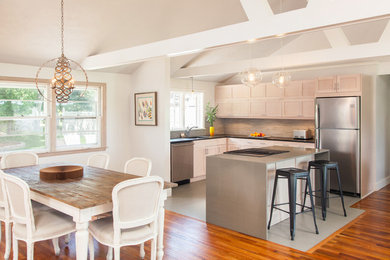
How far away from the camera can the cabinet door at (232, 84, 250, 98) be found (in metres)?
7.65

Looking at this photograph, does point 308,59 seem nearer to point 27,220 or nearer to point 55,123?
point 55,123

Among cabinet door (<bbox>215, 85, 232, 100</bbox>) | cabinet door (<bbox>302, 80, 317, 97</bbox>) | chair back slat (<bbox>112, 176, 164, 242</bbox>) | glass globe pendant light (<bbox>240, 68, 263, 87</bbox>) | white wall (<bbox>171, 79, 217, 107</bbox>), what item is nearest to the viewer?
chair back slat (<bbox>112, 176, 164, 242</bbox>)

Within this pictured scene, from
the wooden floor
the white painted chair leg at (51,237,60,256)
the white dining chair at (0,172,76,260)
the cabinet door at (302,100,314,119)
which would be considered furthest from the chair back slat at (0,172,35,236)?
the cabinet door at (302,100,314,119)

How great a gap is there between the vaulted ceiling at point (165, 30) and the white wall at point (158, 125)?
38cm

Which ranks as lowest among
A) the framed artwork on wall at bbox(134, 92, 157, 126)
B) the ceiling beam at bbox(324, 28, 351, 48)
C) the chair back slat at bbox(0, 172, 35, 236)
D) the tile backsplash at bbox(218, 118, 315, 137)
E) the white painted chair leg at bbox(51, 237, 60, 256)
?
the white painted chair leg at bbox(51, 237, 60, 256)

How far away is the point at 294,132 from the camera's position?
681 centimetres

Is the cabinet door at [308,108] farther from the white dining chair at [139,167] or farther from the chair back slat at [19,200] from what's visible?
the chair back slat at [19,200]

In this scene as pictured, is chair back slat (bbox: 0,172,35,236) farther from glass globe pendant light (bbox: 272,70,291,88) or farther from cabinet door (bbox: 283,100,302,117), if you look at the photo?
cabinet door (bbox: 283,100,302,117)

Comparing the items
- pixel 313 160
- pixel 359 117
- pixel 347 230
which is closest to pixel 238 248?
pixel 347 230

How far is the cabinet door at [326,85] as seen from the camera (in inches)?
229

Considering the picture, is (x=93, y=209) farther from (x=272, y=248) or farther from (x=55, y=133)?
(x=55, y=133)

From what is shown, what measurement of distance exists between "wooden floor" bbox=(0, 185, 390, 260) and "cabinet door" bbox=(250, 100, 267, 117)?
3468 mm

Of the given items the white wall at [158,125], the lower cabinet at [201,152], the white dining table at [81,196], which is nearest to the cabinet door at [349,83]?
the lower cabinet at [201,152]

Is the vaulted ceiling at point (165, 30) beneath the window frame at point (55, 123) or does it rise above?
above
